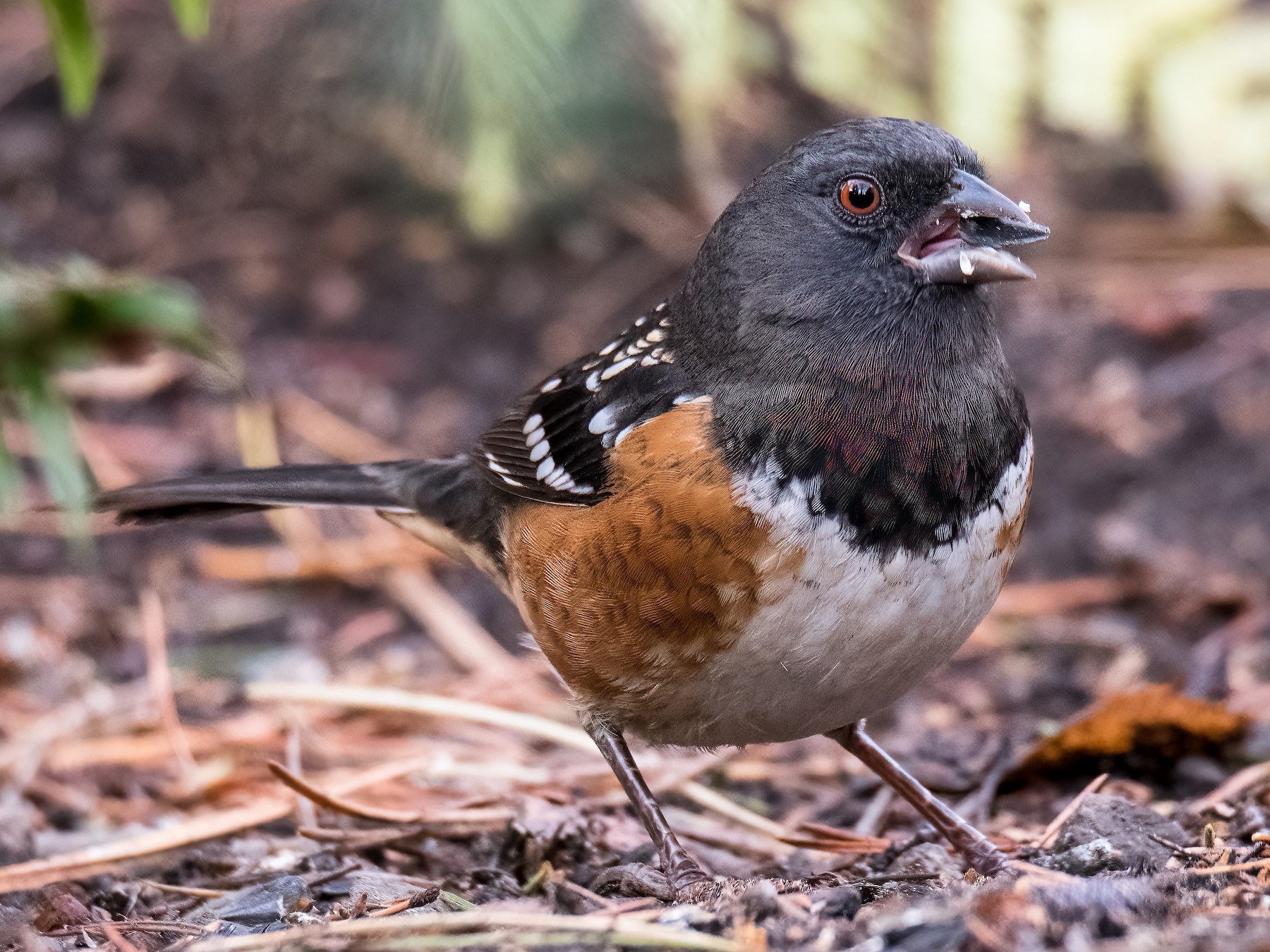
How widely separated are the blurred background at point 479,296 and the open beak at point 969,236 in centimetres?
107

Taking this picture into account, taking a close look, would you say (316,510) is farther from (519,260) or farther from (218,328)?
(519,260)

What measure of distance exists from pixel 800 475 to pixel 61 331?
1.94 meters

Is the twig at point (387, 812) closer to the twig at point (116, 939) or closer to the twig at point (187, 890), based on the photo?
the twig at point (187, 890)

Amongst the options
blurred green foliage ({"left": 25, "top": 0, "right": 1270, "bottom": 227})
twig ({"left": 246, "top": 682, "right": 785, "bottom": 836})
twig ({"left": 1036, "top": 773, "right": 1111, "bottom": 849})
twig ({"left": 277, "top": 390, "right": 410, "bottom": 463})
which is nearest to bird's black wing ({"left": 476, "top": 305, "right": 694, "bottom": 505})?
twig ({"left": 246, "top": 682, "right": 785, "bottom": 836})

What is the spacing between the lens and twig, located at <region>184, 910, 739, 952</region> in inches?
64.2

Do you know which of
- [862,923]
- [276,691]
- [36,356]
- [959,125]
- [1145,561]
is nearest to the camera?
[862,923]

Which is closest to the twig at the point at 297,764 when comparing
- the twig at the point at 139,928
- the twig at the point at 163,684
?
the twig at the point at 163,684

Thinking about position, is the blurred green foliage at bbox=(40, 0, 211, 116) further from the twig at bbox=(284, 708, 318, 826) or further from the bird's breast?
the twig at bbox=(284, 708, 318, 826)

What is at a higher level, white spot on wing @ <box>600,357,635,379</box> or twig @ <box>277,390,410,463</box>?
twig @ <box>277,390,410,463</box>

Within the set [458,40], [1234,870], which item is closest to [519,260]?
[458,40]

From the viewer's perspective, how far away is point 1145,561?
351 centimetres

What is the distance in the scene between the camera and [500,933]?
1.66m

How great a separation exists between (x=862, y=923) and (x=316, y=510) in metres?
2.74

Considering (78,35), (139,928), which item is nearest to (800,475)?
(139,928)
